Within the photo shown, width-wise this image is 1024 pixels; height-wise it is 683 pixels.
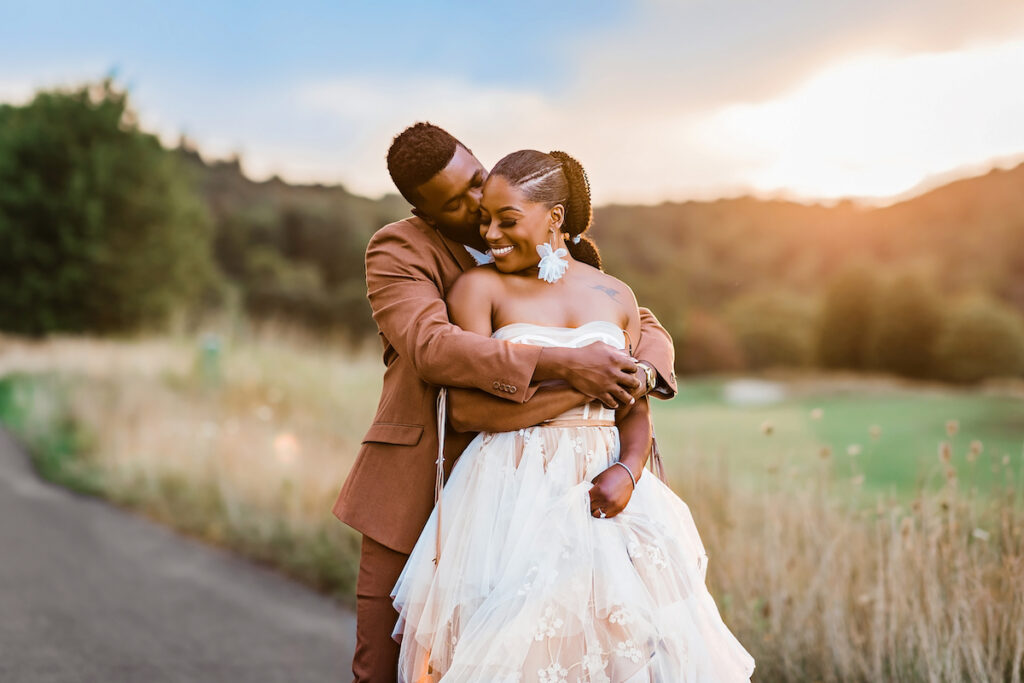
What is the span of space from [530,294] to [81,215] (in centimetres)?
2563

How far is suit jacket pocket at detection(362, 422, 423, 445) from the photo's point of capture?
105 inches

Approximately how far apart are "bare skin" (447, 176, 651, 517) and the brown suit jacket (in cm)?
12

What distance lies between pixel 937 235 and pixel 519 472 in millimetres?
24598

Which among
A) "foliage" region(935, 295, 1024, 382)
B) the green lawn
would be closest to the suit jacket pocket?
the green lawn

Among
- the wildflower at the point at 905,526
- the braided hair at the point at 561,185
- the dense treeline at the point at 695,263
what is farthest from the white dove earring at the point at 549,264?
the dense treeline at the point at 695,263

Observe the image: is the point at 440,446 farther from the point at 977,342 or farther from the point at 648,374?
the point at 977,342

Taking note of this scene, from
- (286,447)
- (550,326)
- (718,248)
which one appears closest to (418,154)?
(550,326)

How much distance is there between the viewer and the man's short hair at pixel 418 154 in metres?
2.63

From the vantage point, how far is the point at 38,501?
26.8 feet

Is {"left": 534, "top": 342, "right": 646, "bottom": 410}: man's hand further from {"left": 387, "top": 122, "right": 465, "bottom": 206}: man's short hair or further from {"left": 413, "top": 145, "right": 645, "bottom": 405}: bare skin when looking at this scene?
{"left": 387, "top": 122, "right": 465, "bottom": 206}: man's short hair

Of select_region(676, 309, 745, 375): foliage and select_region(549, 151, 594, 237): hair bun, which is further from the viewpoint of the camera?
select_region(676, 309, 745, 375): foliage

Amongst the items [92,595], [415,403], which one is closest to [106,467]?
[92,595]

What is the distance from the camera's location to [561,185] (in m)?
2.49

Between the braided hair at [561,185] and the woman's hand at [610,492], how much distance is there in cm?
77
